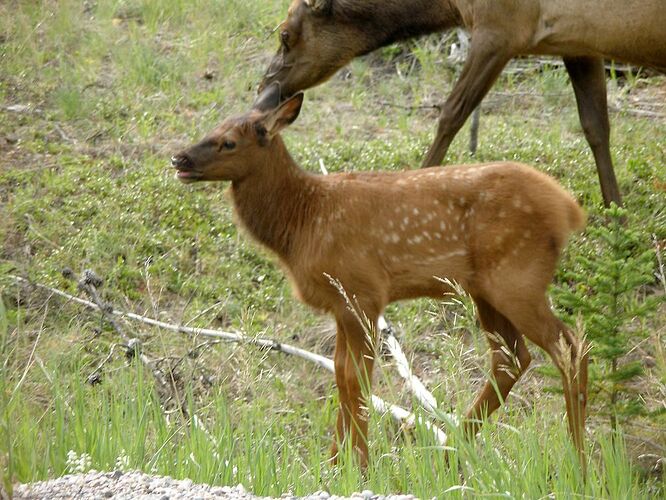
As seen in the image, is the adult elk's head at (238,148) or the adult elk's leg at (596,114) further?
the adult elk's leg at (596,114)

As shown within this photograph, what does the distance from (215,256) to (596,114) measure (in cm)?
305

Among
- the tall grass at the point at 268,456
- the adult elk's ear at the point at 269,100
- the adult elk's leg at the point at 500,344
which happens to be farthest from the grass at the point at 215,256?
the adult elk's ear at the point at 269,100

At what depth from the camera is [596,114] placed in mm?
9930

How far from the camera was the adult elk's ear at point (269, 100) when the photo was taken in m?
7.66

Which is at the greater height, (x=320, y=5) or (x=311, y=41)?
(x=320, y=5)

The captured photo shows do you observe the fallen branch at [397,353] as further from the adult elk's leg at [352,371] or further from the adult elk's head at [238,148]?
the adult elk's head at [238,148]

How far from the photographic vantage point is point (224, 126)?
7.47m

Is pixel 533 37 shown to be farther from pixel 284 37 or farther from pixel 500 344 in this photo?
pixel 500 344

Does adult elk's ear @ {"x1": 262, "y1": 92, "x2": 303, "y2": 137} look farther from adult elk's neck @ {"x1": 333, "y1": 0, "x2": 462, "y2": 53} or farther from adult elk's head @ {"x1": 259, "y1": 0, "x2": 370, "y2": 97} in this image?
adult elk's neck @ {"x1": 333, "y1": 0, "x2": 462, "y2": 53}

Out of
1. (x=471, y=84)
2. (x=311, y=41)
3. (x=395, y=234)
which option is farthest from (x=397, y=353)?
(x=311, y=41)

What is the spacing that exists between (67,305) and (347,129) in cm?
359

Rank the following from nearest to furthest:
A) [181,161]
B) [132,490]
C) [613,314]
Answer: [132,490]
[613,314]
[181,161]

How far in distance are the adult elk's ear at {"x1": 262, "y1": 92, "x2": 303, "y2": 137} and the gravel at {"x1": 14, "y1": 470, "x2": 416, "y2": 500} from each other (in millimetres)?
2694

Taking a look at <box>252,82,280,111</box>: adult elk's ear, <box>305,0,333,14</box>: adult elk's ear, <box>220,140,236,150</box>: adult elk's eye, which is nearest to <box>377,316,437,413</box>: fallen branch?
<box>220,140,236,150</box>: adult elk's eye
